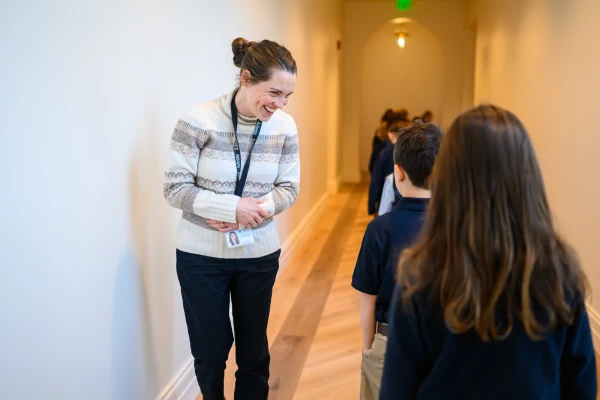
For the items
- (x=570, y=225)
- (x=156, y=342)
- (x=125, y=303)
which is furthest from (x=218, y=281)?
(x=570, y=225)

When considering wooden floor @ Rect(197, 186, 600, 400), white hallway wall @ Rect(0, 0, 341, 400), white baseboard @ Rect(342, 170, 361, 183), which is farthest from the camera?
white baseboard @ Rect(342, 170, 361, 183)

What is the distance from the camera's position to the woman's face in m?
2.01

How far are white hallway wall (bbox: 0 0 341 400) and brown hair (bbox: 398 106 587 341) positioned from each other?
1030 mm

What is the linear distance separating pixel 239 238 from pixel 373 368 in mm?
625

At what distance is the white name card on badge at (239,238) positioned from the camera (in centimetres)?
206

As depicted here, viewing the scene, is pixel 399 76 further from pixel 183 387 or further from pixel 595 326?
pixel 183 387

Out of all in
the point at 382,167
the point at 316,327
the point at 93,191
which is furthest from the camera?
the point at 382,167

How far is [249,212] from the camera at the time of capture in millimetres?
2027

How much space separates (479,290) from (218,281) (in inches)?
48.4

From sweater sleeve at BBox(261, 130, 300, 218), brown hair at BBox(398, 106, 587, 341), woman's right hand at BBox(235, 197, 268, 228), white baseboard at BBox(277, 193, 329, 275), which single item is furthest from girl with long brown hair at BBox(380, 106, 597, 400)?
white baseboard at BBox(277, 193, 329, 275)

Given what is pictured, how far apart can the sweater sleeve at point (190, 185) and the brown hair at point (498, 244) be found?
1.02 metres

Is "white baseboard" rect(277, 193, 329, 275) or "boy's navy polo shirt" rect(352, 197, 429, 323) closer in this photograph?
"boy's navy polo shirt" rect(352, 197, 429, 323)

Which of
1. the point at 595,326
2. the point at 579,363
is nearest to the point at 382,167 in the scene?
the point at 595,326

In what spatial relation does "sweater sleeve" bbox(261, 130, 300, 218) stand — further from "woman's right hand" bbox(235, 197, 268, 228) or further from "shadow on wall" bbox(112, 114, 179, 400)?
"shadow on wall" bbox(112, 114, 179, 400)
